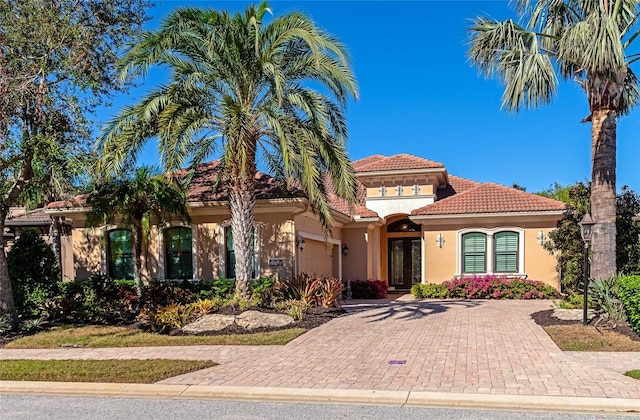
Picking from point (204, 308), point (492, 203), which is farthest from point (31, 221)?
point (492, 203)

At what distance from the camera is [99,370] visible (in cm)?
803

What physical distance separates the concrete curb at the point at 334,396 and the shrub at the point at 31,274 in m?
7.23

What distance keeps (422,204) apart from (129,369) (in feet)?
52.9

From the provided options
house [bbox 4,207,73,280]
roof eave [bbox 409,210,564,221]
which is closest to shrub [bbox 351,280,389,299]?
roof eave [bbox 409,210,564,221]

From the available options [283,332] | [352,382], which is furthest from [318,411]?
[283,332]

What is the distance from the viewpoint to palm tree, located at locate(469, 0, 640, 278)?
10.7m

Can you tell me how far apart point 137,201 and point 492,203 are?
13313mm

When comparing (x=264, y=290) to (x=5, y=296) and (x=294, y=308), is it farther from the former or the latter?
(x=5, y=296)

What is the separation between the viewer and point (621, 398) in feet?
20.1

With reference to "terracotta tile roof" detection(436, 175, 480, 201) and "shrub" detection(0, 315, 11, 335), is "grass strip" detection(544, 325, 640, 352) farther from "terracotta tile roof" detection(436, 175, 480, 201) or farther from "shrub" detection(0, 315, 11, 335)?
"terracotta tile roof" detection(436, 175, 480, 201)

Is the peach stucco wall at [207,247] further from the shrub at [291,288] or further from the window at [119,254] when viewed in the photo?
the shrub at [291,288]

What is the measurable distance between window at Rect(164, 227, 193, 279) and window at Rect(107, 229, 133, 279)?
57.0 inches

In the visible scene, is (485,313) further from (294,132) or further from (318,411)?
(318,411)

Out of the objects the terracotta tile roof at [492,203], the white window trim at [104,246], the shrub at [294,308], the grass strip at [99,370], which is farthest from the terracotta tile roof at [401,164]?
the grass strip at [99,370]
